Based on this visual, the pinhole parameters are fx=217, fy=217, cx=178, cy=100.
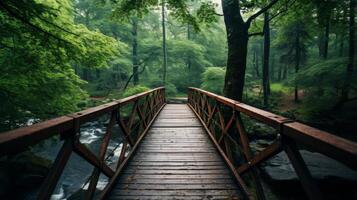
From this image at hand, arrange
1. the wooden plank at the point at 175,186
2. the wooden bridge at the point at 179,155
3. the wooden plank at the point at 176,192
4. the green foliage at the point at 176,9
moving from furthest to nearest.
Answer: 1. the green foliage at the point at 176,9
2. the wooden plank at the point at 175,186
3. the wooden plank at the point at 176,192
4. the wooden bridge at the point at 179,155

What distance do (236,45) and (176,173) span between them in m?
3.83

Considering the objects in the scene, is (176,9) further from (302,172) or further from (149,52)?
(149,52)

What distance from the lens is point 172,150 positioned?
4574 mm

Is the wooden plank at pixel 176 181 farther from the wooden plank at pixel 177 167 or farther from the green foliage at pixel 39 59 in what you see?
the green foliage at pixel 39 59

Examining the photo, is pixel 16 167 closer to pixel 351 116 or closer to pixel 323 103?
pixel 323 103

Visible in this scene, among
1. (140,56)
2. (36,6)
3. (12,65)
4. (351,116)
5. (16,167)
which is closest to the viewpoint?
(36,6)

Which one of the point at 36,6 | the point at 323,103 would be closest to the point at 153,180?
the point at 36,6

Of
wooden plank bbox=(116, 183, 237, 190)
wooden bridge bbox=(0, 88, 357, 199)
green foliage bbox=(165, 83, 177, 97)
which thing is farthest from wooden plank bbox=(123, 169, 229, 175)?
green foliage bbox=(165, 83, 177, 97)

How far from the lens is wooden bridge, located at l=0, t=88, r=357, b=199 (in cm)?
153

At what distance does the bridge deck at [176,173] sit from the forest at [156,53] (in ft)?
7.07

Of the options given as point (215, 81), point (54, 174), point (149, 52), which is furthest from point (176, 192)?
point (149, 52)

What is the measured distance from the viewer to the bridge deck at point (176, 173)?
290 cm

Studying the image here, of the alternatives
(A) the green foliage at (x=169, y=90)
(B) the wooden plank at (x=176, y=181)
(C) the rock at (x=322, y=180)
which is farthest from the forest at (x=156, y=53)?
(B) the wooden plank at (x=176, y=181)

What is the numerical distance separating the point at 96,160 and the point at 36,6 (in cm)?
284
